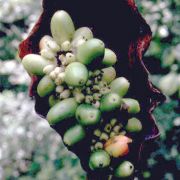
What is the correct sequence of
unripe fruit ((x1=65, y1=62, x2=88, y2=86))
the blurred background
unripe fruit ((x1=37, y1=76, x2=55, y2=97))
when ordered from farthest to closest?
the blurred background, unripe fruit ((x1=37, y1=76, x2=55, y2=97)), unripe fruit ((x1=65, y1=62, x2=88, y2=86))

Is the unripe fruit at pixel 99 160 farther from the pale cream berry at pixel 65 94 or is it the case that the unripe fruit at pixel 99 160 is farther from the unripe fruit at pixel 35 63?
the unripe fruit at pixel 35 63

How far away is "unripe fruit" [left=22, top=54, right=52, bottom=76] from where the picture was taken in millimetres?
1418

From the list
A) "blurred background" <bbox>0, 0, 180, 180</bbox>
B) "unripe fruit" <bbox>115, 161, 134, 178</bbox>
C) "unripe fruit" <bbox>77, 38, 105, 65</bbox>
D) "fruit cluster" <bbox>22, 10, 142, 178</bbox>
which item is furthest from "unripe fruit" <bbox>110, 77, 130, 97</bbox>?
"blurred background" <bbox>0, 0, 180, 180</bbox>

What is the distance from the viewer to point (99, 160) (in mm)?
1342

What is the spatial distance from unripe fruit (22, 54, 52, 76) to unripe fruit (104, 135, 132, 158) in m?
0.28

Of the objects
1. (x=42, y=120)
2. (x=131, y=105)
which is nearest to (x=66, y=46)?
(x=131, y=105)

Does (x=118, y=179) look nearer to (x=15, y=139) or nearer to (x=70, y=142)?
(x=70, y=142)

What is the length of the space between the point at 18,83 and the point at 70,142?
1.56 metres

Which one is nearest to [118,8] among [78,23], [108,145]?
[78,23]

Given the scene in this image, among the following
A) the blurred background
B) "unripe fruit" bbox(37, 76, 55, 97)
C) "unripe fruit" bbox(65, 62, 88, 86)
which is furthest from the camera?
the blurred background

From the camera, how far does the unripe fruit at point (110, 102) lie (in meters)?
1.33

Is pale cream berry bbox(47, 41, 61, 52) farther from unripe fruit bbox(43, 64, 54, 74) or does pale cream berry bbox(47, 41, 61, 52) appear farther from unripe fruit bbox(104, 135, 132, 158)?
unripe fruit bbox(104, 135, 132, 158)

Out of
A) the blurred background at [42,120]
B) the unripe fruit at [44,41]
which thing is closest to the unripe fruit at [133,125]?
the unripe fruit at [44,41]

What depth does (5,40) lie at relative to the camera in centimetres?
308
